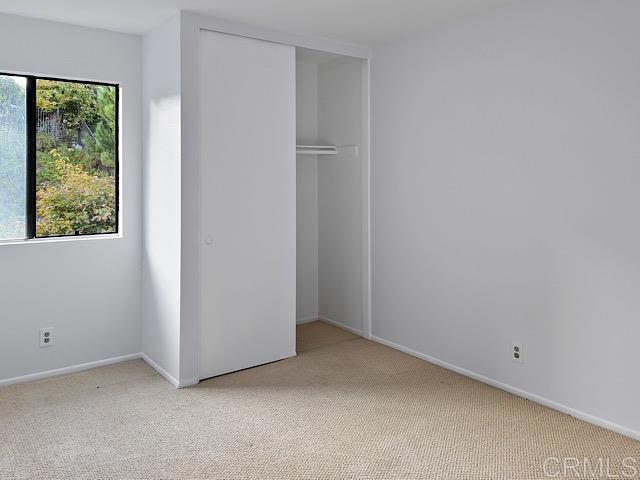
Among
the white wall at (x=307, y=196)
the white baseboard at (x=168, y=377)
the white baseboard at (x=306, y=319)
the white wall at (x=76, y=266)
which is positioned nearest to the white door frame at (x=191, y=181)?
the white baseboard at (x=168, y=377)

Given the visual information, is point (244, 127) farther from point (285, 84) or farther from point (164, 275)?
point (164, 275)

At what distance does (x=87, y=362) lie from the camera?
3840mm

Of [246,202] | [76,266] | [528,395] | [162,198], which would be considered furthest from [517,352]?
[76,266]

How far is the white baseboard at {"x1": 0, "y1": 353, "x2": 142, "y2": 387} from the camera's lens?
11.6 feet

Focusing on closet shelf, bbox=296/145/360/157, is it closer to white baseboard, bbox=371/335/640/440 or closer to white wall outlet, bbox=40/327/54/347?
white baseboard, bbox=371/335/640/440

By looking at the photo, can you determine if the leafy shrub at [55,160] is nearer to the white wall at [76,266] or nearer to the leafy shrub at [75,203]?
the leafy shrub at [75,203]

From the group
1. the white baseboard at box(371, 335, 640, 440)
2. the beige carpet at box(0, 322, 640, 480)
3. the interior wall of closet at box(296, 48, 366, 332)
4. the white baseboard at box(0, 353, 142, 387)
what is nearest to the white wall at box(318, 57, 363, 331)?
the interior wall of closet at box(296, 48, 366, 332)

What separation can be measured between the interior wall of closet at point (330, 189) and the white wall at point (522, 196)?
0.32 metres

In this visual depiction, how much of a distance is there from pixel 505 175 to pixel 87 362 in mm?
3146

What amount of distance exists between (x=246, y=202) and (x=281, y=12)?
49.2 inches

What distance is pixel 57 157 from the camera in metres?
3.69

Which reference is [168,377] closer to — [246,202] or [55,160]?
[246,202]

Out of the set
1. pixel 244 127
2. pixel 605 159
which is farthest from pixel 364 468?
pixel 244 127

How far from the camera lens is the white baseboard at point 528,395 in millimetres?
2826
